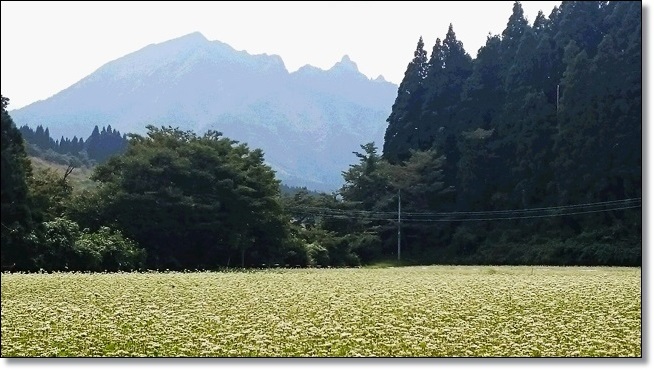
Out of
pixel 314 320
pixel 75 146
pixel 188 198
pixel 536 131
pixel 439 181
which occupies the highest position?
pixel 536 131

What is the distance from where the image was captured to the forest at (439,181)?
7.60 m

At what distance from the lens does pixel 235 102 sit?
627 cm

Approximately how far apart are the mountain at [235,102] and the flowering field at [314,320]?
4.38ft

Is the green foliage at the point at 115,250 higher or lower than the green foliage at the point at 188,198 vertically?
lower

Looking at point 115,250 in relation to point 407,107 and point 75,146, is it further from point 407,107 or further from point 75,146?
point 407,107

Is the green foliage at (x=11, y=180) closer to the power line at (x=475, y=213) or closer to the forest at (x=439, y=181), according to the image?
the forest at (x=439, y=181)

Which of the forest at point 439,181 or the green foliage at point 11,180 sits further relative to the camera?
the forest at point 439,181

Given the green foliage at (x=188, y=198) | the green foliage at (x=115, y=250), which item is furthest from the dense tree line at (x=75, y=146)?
the green foliage at (x=115, y=250)

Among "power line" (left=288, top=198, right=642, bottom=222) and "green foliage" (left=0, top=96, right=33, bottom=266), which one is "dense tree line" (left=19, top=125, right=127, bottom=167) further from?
"power line" (left=288, top=198, right=642, bottom=222)

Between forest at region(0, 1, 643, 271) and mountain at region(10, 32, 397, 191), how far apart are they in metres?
0.37

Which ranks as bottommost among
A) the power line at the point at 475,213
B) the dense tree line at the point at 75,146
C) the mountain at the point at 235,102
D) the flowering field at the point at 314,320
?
the flowering field at the point at 314,320

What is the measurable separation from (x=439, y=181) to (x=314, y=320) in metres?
8.24

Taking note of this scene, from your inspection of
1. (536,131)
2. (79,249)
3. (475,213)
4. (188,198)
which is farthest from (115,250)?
(536,131)

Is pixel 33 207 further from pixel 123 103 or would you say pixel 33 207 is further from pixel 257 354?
pixel 257 354
